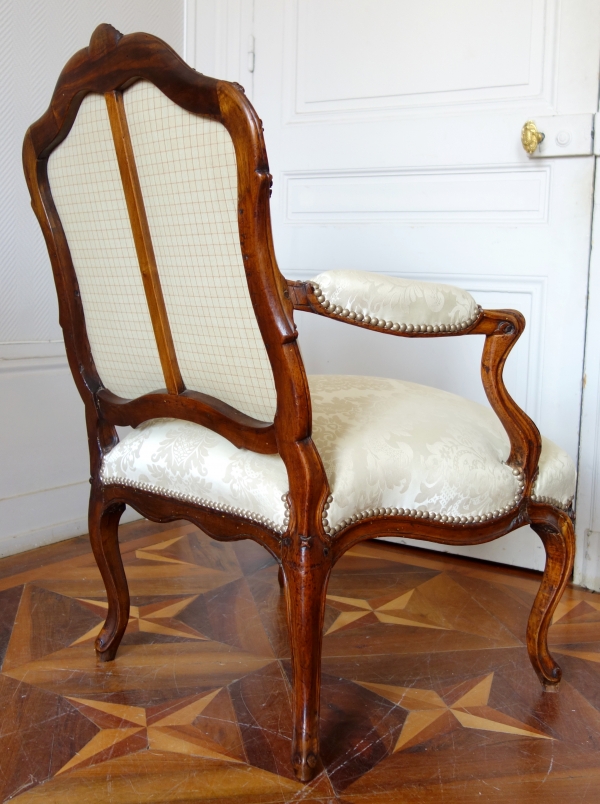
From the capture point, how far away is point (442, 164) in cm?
205

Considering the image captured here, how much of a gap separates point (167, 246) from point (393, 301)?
0.33m

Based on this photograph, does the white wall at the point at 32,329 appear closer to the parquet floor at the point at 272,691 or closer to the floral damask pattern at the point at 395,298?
the parquet floor at the point at 272,691

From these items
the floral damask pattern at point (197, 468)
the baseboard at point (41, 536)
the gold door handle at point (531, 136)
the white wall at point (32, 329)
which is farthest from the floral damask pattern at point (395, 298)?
the baseboard at point (41, 536)

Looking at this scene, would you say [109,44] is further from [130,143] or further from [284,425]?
[284,425]

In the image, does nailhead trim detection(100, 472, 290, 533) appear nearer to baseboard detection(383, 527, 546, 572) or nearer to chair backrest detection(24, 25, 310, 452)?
chair backrest detection(24, 25, 310, 452)

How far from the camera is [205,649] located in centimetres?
151

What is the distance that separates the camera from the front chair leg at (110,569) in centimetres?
140

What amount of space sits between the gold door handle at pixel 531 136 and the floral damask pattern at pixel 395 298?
926 millimetres

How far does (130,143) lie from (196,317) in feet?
0.84

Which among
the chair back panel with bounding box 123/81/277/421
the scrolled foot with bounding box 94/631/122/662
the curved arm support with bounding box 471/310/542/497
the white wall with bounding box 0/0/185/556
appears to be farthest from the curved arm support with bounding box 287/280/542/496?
the white wall with bounding box 0/0/185/556

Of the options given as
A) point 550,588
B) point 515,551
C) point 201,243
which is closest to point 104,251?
point 201,243

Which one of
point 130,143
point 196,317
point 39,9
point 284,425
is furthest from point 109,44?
point 39,9

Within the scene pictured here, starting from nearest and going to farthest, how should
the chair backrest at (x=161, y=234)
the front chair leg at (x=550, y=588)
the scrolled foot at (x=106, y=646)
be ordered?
the chair backrest at (x=161, y=234) < the front chair leg at (x=550, y=588) < the scrolled foot at (x=106, y=646)

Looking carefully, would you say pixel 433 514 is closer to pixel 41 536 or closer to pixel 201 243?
pixel 201 243
